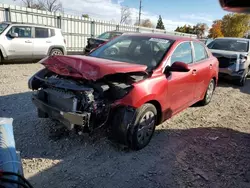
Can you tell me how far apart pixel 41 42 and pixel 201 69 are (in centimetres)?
781

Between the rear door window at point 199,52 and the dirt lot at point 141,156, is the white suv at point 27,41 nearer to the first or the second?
the dirt lot at point 141,156

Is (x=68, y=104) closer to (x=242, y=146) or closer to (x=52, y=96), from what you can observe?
(x=52, y=96)

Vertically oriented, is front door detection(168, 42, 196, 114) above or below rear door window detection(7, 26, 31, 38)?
below

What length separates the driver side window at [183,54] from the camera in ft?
12.8

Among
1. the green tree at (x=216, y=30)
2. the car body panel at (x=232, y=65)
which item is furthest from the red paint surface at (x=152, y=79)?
the green tree at (x=216, y=30)

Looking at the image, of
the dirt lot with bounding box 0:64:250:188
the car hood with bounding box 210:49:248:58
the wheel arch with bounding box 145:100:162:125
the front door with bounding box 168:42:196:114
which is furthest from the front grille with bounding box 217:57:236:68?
the wheel arch with bounding box 145:100:162:125

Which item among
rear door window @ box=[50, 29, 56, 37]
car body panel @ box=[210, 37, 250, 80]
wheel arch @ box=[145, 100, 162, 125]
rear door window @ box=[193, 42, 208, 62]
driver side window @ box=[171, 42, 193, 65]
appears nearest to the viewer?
wheel arch @ box=[145, 100, 162, 125]

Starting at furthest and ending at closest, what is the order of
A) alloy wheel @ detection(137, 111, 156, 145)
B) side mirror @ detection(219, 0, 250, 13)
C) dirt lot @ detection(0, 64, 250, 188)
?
1. alloy wheel @ detection(137, 111, 156, 145)
2. dirt lot @ detection(0, 64, 250, 188)
3. side mirror @ detection(219, 0, 250, 13)

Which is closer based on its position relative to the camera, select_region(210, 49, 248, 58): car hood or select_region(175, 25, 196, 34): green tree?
select_region(210, 49, 248, 58): car hood

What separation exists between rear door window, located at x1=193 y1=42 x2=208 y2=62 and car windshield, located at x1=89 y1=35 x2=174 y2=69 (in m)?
0.98

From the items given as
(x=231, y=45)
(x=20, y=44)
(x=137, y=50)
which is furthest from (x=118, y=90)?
(x=20, y=44)

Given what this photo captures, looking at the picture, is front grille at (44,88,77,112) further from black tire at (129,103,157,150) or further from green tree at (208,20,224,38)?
green tree at (208,20,224,38)

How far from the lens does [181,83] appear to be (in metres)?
3.96

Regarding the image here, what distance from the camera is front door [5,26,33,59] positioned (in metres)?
9.09
